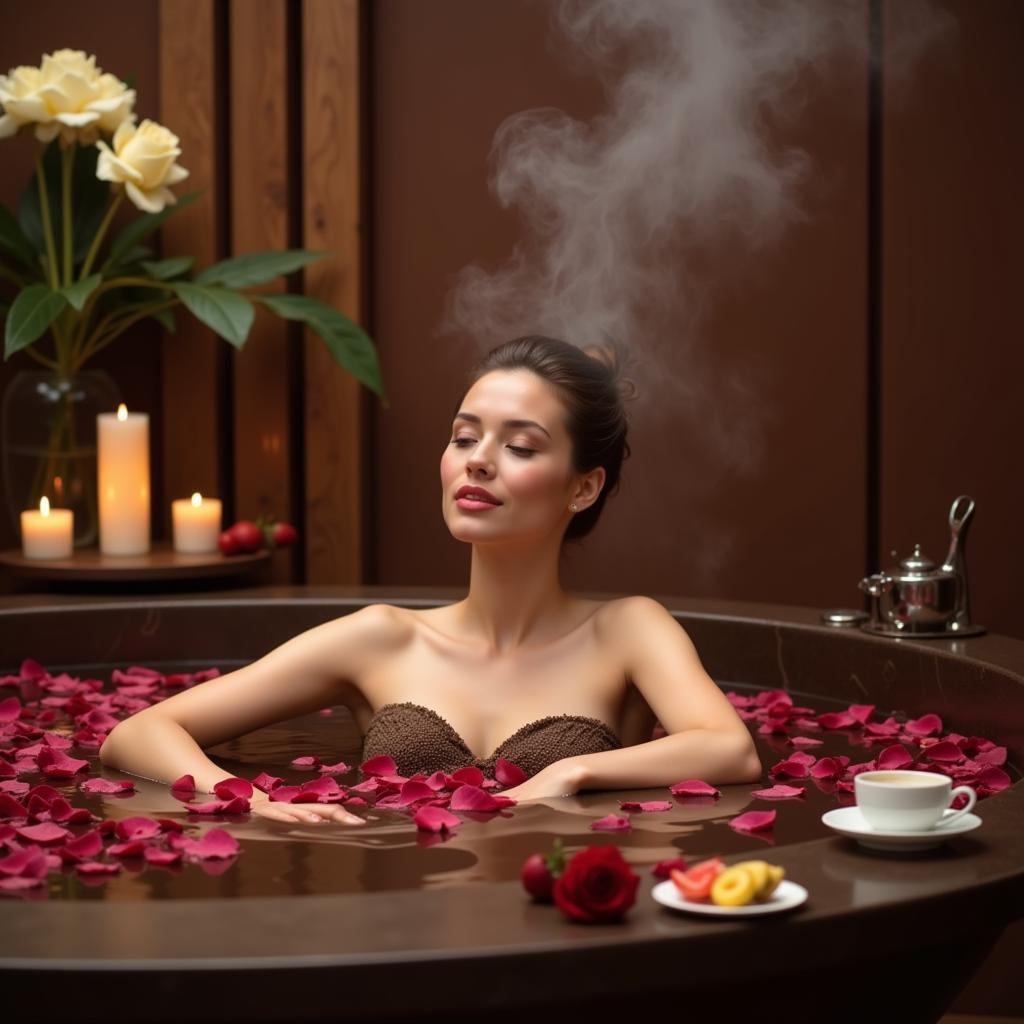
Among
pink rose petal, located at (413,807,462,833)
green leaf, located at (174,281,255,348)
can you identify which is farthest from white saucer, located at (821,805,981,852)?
green leaf, located at (174,281,255,348)

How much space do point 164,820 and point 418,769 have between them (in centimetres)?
54

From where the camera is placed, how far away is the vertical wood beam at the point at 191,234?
3.97 m

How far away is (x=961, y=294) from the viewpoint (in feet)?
12.5

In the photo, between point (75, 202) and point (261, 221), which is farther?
point (261, 221)

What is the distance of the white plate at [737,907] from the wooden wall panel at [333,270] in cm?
269

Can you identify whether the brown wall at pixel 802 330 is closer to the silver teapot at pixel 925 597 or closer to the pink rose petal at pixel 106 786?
the silver teapot at pixel 925 597

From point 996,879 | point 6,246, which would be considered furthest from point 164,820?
point 6,246

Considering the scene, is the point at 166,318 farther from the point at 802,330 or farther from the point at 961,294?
the point at 961,294

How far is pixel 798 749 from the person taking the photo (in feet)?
8.14

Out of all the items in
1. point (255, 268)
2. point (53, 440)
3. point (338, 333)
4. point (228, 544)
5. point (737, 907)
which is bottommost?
point (737, 907)

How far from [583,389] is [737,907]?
1240 mm

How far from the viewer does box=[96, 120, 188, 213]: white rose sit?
3520 millimetres

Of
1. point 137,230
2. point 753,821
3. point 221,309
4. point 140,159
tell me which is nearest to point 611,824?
point 753,821

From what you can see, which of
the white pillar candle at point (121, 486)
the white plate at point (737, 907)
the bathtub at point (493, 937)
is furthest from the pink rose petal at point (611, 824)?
the white pillar candle at point (121, 486)
